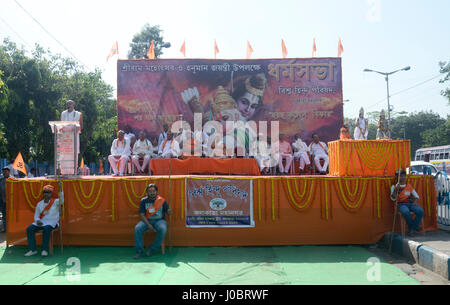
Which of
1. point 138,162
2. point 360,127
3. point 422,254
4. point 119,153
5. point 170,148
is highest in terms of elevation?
point 360,127

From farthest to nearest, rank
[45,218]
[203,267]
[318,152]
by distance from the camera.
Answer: [318,152] < [45,218] < [203,267]

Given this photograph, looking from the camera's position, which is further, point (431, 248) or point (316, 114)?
point (316, 114)

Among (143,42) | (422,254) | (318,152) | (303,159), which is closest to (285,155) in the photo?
(303,159)

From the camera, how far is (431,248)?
5.99 meters

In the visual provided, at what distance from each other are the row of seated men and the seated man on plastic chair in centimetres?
310

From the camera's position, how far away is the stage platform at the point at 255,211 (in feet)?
25.0

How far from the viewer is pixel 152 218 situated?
7055mm

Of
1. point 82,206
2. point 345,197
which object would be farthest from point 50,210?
point 345,197

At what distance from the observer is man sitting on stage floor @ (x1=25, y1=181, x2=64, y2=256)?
22.8 feet

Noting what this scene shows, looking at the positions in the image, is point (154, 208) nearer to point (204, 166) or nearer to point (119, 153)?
point (204, 166)

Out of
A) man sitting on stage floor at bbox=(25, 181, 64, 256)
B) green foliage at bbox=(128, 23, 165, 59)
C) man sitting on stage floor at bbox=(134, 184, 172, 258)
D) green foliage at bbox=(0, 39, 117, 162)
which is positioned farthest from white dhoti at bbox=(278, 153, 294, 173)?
green foliage at bbox=(128, 23, 165, 59)

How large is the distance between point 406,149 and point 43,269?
7.54m

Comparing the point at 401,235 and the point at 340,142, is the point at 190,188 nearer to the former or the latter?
the point at 340,142

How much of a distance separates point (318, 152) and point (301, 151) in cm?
51
